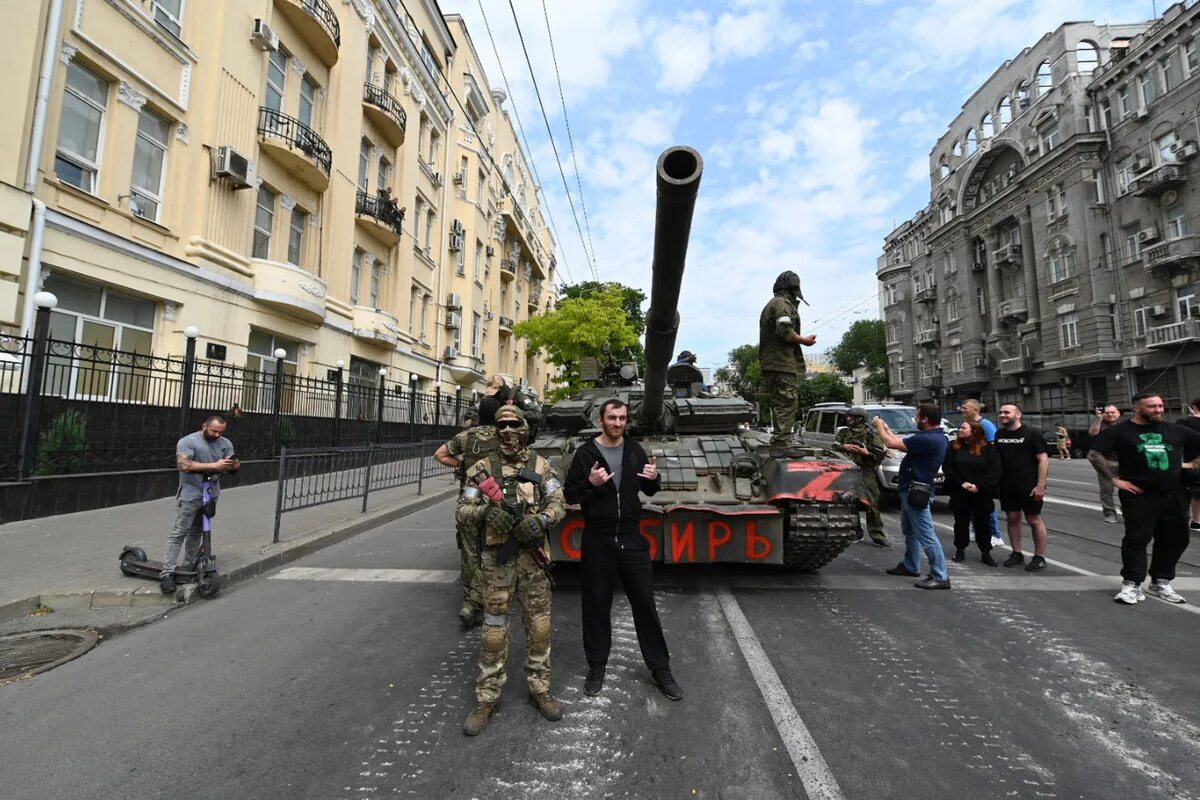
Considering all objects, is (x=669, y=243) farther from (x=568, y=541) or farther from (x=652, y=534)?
(x=568, y=541)

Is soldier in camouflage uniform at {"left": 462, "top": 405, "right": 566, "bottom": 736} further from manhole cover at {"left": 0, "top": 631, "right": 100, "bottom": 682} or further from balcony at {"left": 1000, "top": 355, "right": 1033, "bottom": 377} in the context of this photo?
balcony at {"left": 1000, "top": 355, "right": 1033, "bottom": 377}

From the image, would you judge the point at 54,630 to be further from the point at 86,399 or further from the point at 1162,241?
the point at 1162,241

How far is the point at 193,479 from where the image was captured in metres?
4.73

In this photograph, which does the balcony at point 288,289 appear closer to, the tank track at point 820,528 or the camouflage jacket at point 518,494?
the camouflage jacket at point 518,494

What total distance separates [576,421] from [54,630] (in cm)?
455

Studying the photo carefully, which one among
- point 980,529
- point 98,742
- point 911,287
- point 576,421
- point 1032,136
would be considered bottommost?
point 98,742

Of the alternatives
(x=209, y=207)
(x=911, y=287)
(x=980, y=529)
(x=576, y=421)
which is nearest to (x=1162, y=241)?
(x=911, y=287)

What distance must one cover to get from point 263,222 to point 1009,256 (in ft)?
119

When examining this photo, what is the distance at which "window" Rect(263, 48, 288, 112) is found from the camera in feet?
46.8

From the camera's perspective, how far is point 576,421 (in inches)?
257

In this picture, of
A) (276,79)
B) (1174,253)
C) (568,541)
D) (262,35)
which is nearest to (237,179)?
(262,35)

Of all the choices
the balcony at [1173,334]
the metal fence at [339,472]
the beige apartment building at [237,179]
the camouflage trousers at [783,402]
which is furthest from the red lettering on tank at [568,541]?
the balcony at [1173,334]

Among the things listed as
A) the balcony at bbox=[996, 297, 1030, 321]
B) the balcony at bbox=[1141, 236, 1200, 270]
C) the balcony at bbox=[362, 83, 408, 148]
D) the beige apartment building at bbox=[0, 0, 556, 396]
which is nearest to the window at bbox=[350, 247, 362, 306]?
the beige apartment building at bbox=[0, 0, 556, 396]

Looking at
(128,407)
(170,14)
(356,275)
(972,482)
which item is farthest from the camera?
(356,275)
